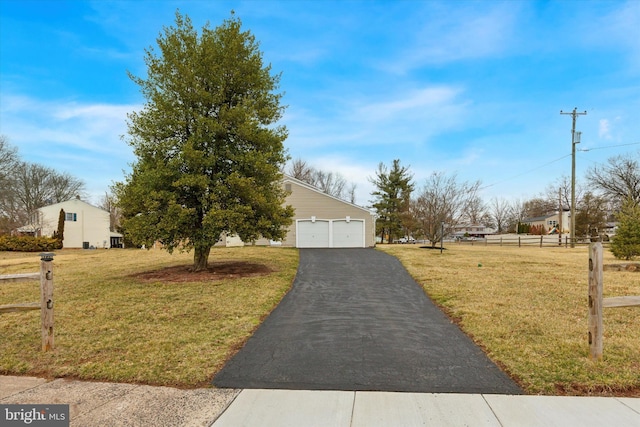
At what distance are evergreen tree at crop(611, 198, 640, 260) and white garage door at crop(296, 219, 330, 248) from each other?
16026mm

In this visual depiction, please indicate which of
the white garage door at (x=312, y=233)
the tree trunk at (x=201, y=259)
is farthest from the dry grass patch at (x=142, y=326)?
the white garage door at (x=312, y=233)

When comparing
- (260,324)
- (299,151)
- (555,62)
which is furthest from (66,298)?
(299,151)

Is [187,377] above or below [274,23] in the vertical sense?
below

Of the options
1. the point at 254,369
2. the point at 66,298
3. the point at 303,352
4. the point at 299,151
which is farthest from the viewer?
the point at 299,151

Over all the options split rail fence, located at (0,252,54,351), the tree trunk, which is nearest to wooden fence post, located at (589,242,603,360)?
split rail fence, located at (0,252,54,351)

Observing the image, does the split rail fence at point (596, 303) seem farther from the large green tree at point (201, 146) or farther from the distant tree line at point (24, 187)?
the distant tree line at point (24, 187)

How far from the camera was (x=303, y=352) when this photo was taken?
4906 mm

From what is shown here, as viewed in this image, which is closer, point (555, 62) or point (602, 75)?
point (555, 62)

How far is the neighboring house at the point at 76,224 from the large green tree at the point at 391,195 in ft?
108

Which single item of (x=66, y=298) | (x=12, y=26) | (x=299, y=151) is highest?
(x=299, y=151)

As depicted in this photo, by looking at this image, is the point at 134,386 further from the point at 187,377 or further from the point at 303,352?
the point at 303,352

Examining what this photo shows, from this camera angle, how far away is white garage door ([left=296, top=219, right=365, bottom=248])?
83.3 ft

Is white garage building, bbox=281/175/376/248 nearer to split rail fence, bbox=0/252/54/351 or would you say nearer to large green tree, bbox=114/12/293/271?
large green tree, bbox=114/12/293/271

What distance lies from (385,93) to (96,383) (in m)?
17.0
